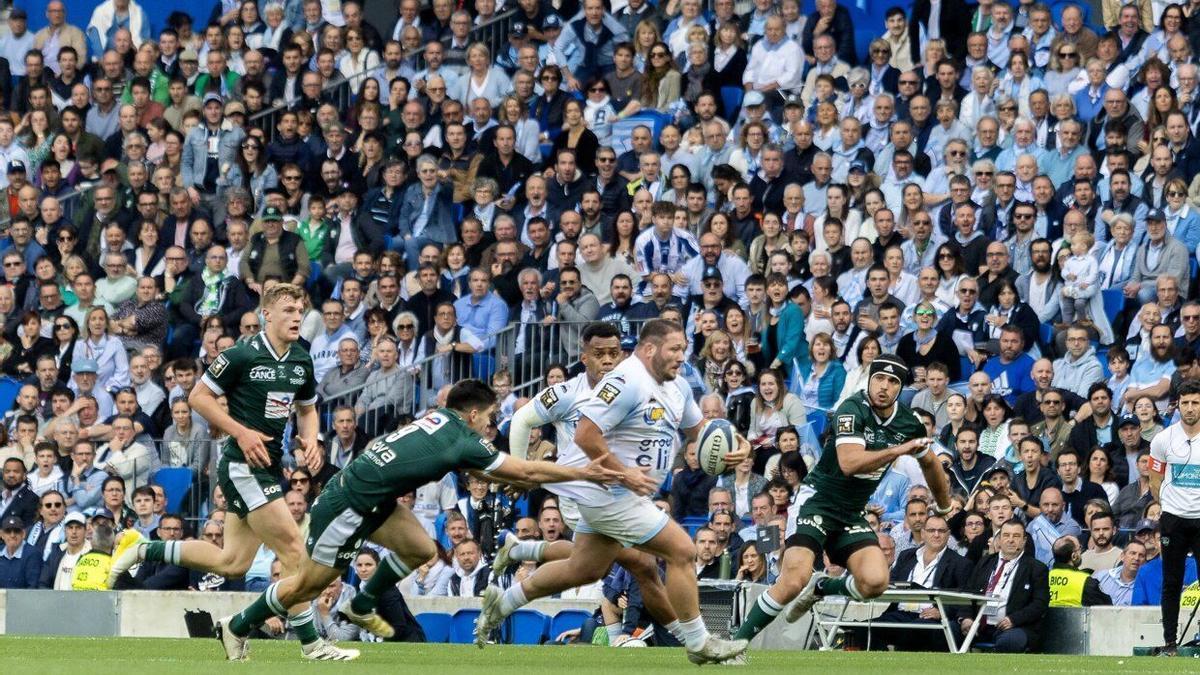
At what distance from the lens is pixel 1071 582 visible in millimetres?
18203

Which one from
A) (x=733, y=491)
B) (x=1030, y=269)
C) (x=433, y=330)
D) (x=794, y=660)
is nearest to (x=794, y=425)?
(x=733, y=491)

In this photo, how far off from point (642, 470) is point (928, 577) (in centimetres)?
636

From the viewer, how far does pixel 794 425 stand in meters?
21.1

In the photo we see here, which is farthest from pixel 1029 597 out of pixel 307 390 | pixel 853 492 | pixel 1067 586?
pixel 307 390

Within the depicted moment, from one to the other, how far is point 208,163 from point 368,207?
2815 mm

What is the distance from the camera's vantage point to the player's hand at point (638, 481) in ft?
40.7

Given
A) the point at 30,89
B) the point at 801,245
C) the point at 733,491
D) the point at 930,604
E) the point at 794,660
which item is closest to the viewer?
the point at 794,660

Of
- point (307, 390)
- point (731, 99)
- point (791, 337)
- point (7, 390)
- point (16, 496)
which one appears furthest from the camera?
point (731, 99)

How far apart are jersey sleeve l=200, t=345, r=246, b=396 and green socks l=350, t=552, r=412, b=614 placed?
59.6 inches

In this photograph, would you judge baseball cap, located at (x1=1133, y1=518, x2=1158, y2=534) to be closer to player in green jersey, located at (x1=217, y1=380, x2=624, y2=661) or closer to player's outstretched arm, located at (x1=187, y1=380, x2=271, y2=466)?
player in green jersey, located at (x1=217, y1=380, x2=624, y2=661)

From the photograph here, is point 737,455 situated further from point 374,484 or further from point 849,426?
point 374,484

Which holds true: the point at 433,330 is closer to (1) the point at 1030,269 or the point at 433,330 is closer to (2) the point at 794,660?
(1) the point at 1030,269

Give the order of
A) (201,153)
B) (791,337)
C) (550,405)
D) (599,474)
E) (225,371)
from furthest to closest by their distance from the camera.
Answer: (201,153) → (791,337) → (550,405) → (225,371) → (599,474)

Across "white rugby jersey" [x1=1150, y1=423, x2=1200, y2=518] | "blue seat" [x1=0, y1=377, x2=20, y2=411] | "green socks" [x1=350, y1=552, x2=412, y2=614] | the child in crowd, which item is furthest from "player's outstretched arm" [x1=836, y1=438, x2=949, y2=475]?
"blue seat" [x1=0, y1=377, x2=20, y2=411]
